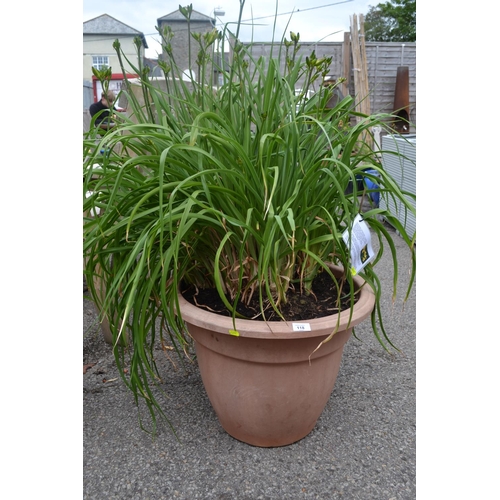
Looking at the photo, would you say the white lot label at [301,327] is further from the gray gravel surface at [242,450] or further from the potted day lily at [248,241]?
the gray gravel surface at [242,450]

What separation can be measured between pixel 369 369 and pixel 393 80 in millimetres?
4819

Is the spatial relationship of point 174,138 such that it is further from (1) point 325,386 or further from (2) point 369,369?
(2) point 369,369

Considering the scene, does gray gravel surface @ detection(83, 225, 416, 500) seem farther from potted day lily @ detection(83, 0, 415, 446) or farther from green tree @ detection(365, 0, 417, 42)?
green tree @ detection(365, 0, 417, 42)

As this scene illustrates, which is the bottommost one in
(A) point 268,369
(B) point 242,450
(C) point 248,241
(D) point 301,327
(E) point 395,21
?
(B) point 242,450

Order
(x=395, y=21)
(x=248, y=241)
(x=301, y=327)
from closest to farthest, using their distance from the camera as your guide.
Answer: (x=301, y=327) < (x=248, y=241) < (x=395, y=21)

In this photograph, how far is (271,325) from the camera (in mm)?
1045

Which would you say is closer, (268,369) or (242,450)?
(268,369)

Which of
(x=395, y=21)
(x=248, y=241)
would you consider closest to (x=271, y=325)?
(x=248, y=241)

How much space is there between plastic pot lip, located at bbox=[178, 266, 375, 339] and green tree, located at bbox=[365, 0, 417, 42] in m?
18.7

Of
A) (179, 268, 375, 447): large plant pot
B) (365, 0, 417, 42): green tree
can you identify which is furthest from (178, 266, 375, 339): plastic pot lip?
(365, 0, 417, 42): green tree

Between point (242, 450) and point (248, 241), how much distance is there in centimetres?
59

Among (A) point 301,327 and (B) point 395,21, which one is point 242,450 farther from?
(B) point 395,21

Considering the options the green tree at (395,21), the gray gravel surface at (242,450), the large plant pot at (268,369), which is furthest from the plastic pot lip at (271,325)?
the green tree at (395,21)

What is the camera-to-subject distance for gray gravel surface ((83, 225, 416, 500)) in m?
1.11
